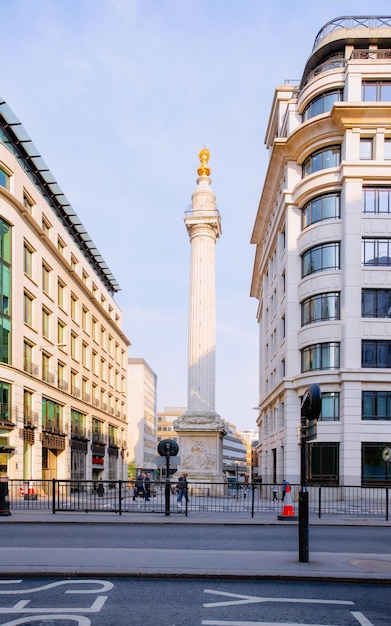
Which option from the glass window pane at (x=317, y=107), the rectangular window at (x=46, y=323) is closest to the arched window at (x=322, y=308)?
the glass window pane at (x=317, y=107)

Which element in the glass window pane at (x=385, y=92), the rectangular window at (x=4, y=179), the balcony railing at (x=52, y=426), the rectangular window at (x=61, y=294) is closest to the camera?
the rectangular window at (x=4, y=179)

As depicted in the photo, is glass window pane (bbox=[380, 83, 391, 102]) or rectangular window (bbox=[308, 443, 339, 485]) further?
glass window pane (bbox=[380, 83, 391, 102])

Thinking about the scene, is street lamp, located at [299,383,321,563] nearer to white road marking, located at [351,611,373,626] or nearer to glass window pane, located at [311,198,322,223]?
white road marking, located at [351,611,373,626]

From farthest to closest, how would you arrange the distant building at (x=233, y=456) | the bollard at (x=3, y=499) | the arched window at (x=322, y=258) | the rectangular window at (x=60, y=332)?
the distant building at (x=233, y=456)
the rectangular window at (x=60, y=332)
the arched window at (x=322, y=258)
the bollard at (x=3, y=499)

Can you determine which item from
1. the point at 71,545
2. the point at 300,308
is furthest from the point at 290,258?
the point at 71,545

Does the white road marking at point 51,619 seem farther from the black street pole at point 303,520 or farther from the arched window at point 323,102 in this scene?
the arched window at point 323,102

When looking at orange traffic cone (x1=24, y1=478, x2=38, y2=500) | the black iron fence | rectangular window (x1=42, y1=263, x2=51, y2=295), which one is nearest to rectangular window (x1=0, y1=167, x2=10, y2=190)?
rectangular window (x1=42, y1=263, x2=51, y2=295)

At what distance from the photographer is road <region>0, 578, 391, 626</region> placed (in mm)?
7156

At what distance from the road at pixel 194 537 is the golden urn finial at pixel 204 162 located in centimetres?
3277

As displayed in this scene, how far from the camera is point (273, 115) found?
50312 millimetres

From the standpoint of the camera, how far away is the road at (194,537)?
13078 millimetres

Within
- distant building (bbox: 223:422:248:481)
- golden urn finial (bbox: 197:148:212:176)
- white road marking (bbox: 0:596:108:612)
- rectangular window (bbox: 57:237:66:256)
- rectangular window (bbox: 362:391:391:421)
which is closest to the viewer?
white road marking (bbox: 0:596:108:612)

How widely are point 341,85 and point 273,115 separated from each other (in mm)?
11762

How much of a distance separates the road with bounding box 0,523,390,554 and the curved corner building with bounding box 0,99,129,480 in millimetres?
17102
